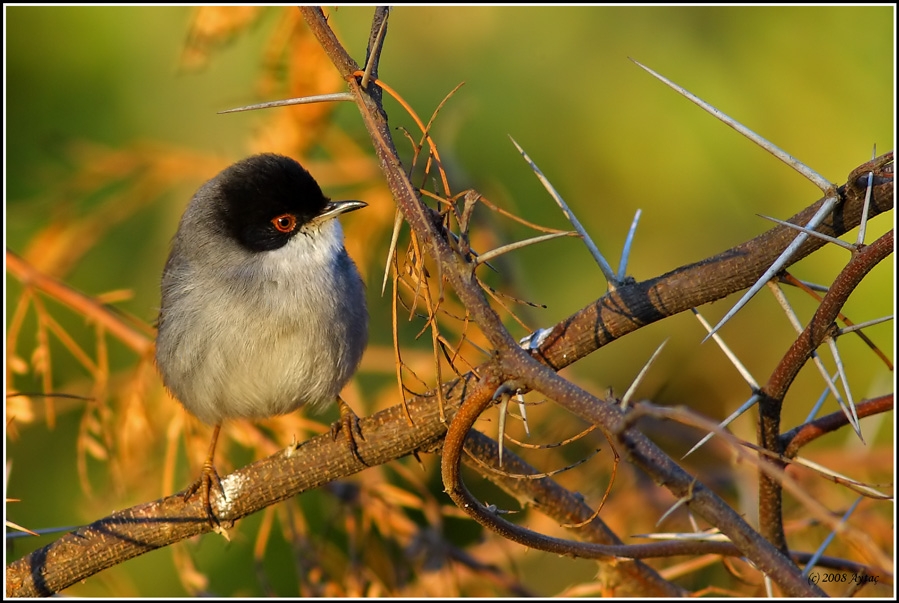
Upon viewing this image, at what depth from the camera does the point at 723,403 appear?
458 centimetres

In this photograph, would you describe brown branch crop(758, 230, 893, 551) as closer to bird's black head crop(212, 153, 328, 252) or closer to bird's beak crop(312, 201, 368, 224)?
bird's beak crop(312, 201, 368, 224)

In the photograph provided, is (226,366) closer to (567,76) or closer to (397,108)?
(397,108)

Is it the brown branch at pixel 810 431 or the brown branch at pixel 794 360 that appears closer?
the brown branch at pixel 794 360

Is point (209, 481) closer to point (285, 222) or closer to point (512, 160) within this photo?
point (285, 222)

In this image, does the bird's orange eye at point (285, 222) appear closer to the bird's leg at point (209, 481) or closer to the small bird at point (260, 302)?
the small bird at point (260, 302)

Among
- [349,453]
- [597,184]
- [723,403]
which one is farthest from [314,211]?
[723,403]

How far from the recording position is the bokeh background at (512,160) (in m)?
4.33

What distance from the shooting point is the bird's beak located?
3.54 metres

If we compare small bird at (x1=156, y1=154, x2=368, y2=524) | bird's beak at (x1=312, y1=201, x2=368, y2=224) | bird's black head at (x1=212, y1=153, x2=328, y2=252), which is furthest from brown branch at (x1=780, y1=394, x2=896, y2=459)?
bird's black head at (x1=212, y1=153, x2=328, y2=252)

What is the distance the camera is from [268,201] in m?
3.57

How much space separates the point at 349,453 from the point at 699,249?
2.76 metres

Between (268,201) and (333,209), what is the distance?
0.90ft

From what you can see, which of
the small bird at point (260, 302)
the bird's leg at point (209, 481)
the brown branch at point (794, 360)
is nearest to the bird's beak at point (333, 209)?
the small bird at point (260, 302)

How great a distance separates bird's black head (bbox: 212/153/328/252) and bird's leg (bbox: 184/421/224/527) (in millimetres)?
822
